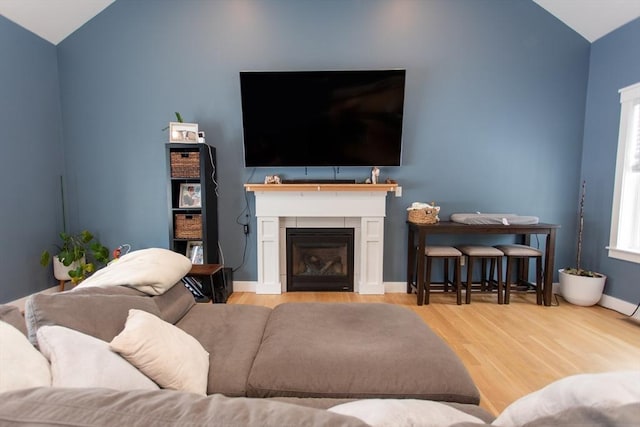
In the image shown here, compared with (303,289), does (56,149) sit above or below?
above

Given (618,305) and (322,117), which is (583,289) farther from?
(322,117)

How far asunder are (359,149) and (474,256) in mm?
1617

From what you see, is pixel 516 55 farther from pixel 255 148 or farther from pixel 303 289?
pixel 303 289

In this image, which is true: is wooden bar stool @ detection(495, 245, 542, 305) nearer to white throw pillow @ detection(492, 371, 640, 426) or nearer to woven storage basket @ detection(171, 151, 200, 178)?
white throw pillow @ detection(492, 371, 640, 426)

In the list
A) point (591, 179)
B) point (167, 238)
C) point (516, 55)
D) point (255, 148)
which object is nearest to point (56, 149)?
point (167, 238)

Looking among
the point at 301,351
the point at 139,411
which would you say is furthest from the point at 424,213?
the point at 139,411

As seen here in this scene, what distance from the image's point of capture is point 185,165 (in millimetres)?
3146

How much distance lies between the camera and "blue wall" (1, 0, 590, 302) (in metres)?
3.32

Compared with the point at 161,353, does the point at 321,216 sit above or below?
above

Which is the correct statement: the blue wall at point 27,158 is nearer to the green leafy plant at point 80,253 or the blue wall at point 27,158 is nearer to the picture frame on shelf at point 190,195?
the green leafy plant at point 80,253

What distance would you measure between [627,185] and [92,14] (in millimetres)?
5843

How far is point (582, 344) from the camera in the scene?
238cm

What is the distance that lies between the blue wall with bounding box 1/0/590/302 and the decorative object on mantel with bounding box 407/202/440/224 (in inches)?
10.2

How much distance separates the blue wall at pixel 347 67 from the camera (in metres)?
3.32
